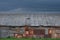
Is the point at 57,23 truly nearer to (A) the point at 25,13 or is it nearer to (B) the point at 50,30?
(B) the point at 50,30

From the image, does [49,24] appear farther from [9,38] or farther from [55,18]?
[9,38]

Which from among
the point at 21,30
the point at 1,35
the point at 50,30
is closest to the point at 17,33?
the point at 21,30

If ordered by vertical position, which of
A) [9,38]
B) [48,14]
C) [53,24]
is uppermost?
[48,14]

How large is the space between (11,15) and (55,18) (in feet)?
3.26

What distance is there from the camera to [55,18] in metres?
3.47

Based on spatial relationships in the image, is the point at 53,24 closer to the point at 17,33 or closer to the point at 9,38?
the point at 17,33

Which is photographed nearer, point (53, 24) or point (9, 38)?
point (9, 38)

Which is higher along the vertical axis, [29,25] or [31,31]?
[29,25]

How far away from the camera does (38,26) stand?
3422 mm

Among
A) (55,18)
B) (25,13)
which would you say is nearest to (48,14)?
(55,18)

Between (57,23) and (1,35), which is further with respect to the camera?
(57,23)

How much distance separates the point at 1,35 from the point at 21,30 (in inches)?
17.7

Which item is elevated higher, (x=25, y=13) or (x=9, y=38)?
(x=25, y=13)

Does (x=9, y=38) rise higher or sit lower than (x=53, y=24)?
lower
